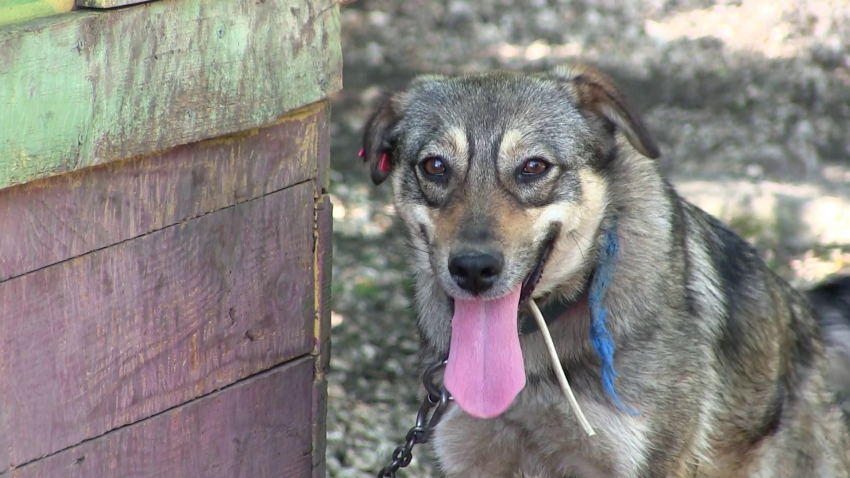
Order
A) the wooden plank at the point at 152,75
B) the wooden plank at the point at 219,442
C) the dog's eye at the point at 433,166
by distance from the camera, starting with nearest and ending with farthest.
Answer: the wooden plank at the point at 152,75 → the wooden plank at the point at 219,442 → the dog's eye at the point at 433,166

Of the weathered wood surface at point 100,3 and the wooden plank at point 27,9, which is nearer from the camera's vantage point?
the wooden plank at point 27,9

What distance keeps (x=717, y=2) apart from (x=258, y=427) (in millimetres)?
7842

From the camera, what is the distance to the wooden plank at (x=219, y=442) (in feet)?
9.70

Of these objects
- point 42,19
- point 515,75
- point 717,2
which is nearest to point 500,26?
point 717,2

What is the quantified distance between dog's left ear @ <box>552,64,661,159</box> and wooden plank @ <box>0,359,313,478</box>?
1294 mm

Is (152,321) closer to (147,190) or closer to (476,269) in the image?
(147,190)

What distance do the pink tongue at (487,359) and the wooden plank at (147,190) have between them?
0.73 metres

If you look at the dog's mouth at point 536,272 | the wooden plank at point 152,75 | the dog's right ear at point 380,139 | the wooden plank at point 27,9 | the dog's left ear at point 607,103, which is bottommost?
the dog's mouth at point 536,272

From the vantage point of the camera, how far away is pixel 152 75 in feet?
9.10

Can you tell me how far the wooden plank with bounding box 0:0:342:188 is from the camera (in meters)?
2.49

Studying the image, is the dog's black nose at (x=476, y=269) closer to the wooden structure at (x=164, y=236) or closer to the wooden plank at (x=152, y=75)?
the wooden structure at (x=164, y=236)

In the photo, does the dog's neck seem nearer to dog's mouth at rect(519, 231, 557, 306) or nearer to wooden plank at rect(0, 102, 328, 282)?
dog's mouth at rect(519, 231, 557, 306)

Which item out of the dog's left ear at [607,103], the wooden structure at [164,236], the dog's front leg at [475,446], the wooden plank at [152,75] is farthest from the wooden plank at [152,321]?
the dog's left ear at [607,103]

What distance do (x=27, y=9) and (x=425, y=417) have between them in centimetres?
186
